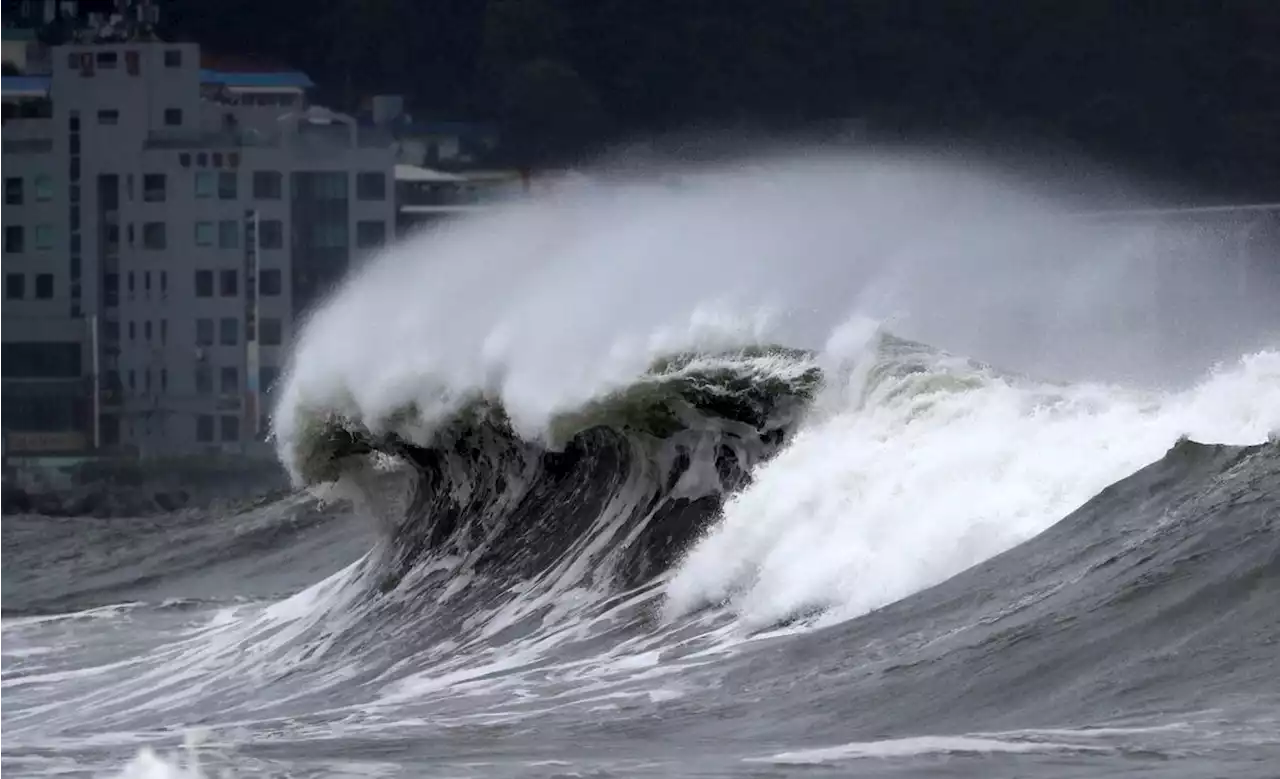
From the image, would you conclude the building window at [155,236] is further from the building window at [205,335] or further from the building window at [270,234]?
the building window at [205,335]

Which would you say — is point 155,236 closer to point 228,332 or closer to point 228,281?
point 228,281

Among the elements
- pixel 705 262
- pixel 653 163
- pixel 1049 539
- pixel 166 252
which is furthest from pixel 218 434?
pixel 1049 539

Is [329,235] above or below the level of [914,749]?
above

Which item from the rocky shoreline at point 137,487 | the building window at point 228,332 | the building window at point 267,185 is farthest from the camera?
the building window at point 267,185

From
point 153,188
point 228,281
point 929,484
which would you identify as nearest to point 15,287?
point 153,188

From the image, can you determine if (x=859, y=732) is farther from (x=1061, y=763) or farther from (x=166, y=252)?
(x=166, y=252)

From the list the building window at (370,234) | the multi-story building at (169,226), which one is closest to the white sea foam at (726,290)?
the building window at (370,234)
